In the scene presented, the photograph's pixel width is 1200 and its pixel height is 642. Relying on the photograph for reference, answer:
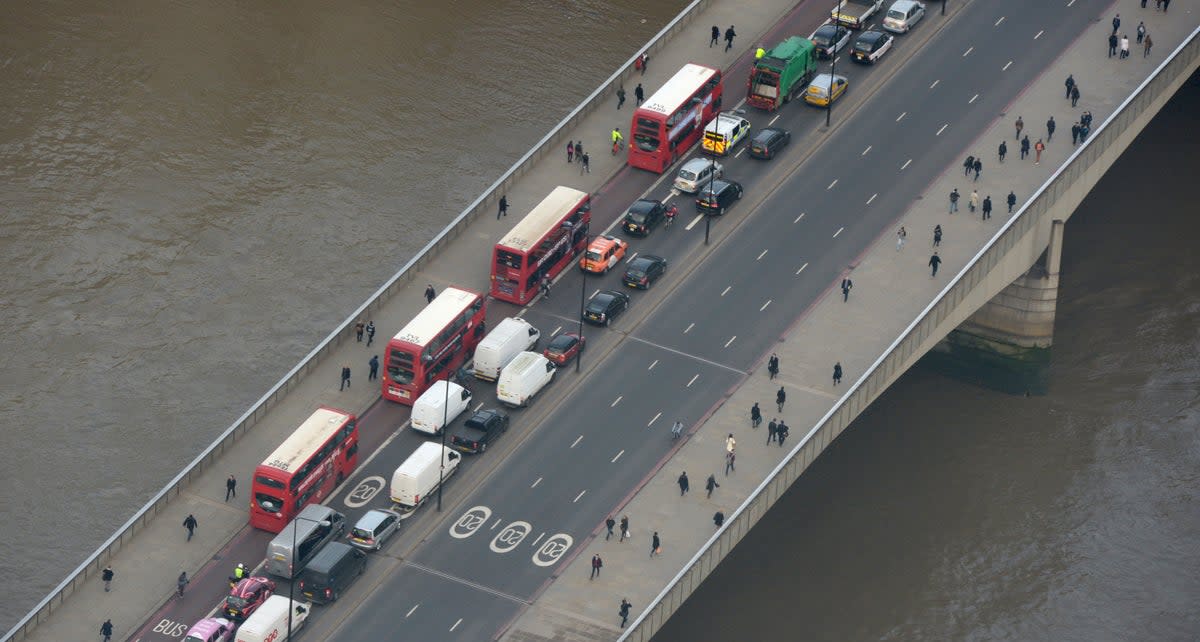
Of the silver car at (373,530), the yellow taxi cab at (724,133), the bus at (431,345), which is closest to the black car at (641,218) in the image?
the yellow taxi cab at (724,133)

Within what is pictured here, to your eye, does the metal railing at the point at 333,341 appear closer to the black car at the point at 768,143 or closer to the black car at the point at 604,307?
the black car at the point at 604,307

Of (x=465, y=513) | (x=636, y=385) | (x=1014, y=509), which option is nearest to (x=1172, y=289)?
(x=1014, y=509)

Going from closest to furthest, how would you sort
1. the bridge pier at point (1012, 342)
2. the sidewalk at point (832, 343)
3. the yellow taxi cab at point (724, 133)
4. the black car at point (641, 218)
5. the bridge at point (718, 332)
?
1. the sidewalk at point (832, 343)
2. the bridge at point (718, 332)
3. the black car at point (641, 218)
4. the yellow taxi cab at point (724, 133)
5. the bridge pier at point (1012, 342)

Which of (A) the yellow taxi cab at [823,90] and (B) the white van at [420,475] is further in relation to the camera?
(A) the yellow taxi cab at [823,90]

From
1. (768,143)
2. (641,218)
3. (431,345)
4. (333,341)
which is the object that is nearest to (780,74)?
(768,143)

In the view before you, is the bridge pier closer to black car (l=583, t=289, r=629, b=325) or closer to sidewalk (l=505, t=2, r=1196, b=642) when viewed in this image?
sidewalk (l=505, t=2, r=1196, b=642)

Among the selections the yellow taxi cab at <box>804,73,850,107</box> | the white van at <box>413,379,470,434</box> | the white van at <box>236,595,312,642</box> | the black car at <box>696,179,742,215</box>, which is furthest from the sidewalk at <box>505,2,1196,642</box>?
the white van at <box>413,379,470,434</box>

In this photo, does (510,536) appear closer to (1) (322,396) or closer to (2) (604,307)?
(1) (322,396)
